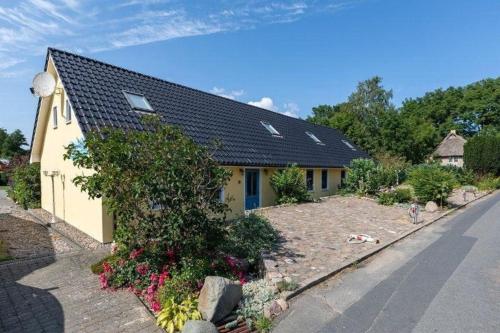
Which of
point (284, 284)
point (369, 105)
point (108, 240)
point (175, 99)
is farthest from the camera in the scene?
point (369, 105)

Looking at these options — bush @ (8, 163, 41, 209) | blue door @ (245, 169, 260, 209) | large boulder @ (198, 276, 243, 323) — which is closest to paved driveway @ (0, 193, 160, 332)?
large boulder @ (198, 276, 243, 323)

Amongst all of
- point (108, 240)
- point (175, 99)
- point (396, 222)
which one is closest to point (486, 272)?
point (396, 222)

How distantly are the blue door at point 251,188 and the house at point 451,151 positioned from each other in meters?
42.2

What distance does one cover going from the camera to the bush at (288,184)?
617 inches

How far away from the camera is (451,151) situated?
4825 cm

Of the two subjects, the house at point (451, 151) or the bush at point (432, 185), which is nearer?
the bush at point (432, 185)

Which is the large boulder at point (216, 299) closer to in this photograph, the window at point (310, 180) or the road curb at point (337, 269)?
the road curb at point (337, 269)

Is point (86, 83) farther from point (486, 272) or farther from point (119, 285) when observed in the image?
point (486, 272)

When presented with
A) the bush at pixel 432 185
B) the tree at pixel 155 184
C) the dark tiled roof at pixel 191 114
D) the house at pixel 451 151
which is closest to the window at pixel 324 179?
the dark tiled roof at pixel 191 114

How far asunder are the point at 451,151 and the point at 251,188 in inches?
1772

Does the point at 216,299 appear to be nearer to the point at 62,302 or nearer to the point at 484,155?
the point at 62,302

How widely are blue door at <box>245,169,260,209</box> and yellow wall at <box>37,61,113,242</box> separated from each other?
6.55m

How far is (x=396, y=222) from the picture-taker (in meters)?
12.9

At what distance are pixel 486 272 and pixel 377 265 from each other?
2.24 m
